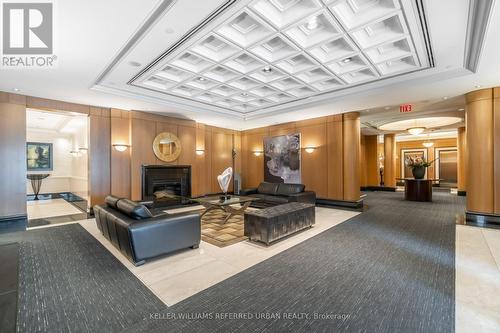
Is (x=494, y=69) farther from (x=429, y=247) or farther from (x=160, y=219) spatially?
(x=160, y=219)

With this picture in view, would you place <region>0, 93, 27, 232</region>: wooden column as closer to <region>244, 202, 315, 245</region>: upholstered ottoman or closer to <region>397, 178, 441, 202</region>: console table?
<region>244, 202, 315, 245</region>: upholstered ottoman

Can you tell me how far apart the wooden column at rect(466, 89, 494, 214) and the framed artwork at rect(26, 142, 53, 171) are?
15352 millimetres

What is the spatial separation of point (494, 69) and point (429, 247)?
3505mm

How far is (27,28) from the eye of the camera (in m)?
2.94

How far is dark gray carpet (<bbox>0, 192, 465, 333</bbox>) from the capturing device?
6.34 ft

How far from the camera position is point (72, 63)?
3.75 meters

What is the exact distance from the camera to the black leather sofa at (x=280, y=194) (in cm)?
640

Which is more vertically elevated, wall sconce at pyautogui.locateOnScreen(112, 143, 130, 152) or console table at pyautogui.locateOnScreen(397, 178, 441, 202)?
wall sconce at pyautogui.locateOnScreen(112, 143, 130, 152)

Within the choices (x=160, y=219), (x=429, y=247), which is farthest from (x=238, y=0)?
(x=429, y=247)

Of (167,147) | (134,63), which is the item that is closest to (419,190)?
(167,147)

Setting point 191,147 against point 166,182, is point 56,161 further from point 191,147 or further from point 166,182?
point 191,147

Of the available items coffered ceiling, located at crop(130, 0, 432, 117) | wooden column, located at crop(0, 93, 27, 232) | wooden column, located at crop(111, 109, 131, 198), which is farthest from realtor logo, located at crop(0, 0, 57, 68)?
wooden column, located at crop(111, 109, 131, 198)

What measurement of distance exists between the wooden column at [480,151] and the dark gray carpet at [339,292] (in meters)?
1.99

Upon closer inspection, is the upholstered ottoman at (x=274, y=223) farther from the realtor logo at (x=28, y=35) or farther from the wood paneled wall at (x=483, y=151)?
the wood paneled wall at (x=483, y=151)
